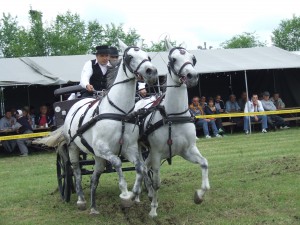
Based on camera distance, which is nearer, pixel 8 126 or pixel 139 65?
pixel 139 65

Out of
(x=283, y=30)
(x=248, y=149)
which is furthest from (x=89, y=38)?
(x=248, y=149)

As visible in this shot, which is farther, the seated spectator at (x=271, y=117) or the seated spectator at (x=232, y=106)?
the seated spectator at (x=232, y=106)

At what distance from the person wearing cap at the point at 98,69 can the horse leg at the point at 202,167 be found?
2.02 meters

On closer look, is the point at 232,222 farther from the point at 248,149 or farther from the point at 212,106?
the point at 212,106

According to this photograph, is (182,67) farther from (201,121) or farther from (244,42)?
(244,42)

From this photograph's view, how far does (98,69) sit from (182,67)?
6.85 ft

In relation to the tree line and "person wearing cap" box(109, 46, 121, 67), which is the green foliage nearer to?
the tree line

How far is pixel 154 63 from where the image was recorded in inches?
735

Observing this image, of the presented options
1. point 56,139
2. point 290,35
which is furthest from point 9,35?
point 56,139

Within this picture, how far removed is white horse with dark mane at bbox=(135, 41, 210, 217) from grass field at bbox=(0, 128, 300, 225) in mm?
419

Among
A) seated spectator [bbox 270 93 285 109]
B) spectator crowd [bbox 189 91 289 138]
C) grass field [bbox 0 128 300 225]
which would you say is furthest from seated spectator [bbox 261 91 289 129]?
grass field [bbox 0 128 300 225]

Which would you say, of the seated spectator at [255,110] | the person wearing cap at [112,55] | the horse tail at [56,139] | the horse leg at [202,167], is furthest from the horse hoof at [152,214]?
the seated spectator at [255,110]

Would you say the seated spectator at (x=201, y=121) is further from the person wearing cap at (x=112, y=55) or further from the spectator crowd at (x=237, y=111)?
the person wearing cap at (x=112, y=55)

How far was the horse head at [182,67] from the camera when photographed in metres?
6.01
